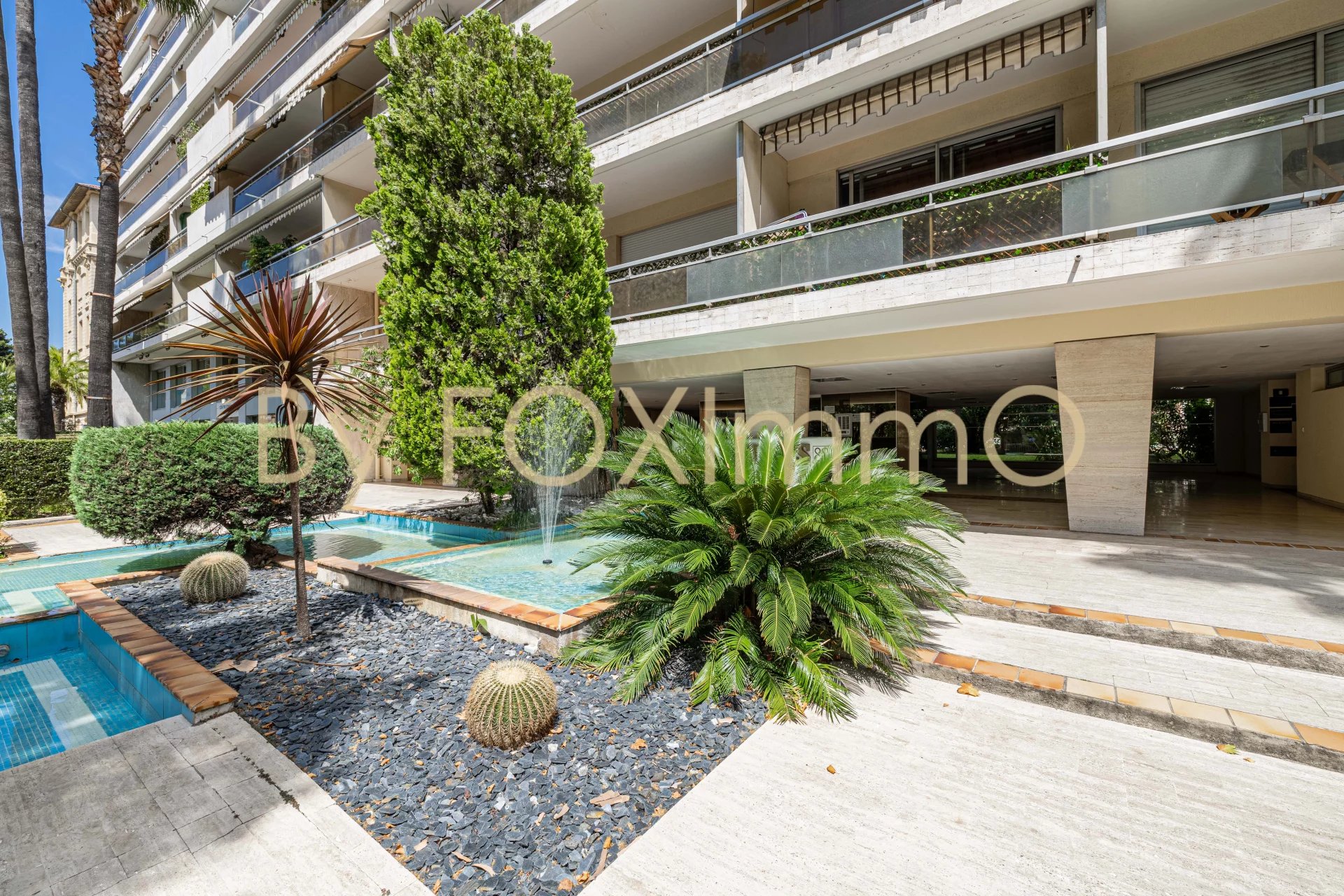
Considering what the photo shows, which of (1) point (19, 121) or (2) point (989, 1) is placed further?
(1) point (19, 121)

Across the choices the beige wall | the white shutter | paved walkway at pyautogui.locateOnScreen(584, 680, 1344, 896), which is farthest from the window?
paved walkway at pyautogui.locateOnScreen(584, 680, 1344, 896)

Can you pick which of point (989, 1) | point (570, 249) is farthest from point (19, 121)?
point (989, 1)

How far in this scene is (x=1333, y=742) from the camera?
115 inches

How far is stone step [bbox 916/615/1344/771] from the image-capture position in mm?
3078

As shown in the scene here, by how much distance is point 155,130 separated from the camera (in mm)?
27859

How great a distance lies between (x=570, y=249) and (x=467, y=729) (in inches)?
295

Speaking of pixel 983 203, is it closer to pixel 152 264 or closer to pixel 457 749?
pixel 457 749

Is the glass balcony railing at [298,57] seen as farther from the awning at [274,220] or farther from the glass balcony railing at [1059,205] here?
the glass balcony railing at [1059,205]

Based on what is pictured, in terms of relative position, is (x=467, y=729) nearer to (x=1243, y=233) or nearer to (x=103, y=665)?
(x=103, y=665)

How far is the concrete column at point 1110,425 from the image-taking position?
733 cm

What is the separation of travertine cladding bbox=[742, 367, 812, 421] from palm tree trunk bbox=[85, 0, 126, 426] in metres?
14.8

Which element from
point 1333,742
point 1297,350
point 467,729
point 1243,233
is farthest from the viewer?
point 1297,350

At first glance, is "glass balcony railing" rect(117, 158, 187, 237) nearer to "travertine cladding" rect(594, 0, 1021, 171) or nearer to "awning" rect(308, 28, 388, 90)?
"awning" rect(308, 28, 388, 90)

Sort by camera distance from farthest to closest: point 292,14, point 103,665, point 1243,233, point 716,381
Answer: point 292,14 < point 716,381 < point 1243,233 < point 103,665
